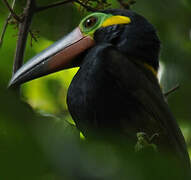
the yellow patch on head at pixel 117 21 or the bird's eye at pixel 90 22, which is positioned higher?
the bird's eye at pixel 90 22

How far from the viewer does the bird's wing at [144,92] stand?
1.79m

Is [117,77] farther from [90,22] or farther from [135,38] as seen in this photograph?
[90,22]

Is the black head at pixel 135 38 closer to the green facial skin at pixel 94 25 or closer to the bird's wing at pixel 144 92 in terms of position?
the green facial skin at pixel 94 25

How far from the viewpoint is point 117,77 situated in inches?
73.9

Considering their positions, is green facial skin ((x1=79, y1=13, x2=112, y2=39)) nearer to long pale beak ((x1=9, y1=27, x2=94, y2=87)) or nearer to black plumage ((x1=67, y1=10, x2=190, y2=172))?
long pale beak ((x1=9, y1=27, x2=94, y2=87))

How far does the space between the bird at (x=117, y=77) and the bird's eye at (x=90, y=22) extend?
0.04m

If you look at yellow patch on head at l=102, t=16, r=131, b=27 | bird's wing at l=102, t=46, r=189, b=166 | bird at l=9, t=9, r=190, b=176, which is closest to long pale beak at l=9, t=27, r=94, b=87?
bird at l=9, t=9, r=190, b=176

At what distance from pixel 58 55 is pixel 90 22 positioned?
1.04 feet

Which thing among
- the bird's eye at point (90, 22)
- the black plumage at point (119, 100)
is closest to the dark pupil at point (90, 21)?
the bird's eye at point (90, 22)

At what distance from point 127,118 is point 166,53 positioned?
0.68 m

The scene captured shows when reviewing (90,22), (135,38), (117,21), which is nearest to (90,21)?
(90,22)

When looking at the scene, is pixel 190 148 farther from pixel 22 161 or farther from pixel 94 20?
pixel 22 161

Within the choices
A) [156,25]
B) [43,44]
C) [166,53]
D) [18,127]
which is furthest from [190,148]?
[18,127]

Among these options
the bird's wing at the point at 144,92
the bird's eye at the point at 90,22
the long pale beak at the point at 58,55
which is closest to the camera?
the bird's wing at the point at 144,92
